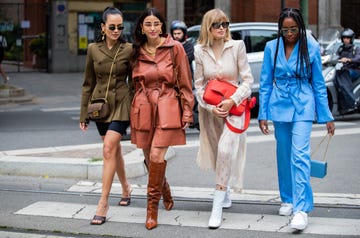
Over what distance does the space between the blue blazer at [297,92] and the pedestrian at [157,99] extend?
2.44ft

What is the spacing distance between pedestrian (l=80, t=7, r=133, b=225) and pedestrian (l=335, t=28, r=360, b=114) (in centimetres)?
761

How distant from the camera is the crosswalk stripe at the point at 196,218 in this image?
6.32 m

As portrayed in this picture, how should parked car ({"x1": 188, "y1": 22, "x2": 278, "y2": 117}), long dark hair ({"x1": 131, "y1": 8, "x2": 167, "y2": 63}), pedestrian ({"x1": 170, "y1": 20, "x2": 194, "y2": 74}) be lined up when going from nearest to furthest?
1. long dark hair ({"x1": 131, "y1": 8, "x2": 167, "y2": 63})
2. pedestrian ({"x1": 170, "y1": 20, "x2": 194, "y2": 74})
3. parked car ({"x1": 188, "y1": 22, "x2": 278, "y2": 117})

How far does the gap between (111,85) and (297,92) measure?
161 centimetres

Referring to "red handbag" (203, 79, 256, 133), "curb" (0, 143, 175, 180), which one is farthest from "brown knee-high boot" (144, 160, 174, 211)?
"curb" (0, 143, 175, 180)

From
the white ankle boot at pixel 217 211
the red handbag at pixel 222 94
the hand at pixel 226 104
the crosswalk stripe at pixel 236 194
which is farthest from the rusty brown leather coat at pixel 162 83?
the crosswalk stripe at pixel 236 194

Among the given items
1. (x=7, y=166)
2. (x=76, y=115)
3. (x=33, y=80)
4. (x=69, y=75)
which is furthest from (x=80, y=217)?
(x=69, y=75)

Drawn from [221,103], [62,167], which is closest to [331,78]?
[62,167]

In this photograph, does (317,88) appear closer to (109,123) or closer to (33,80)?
(109,123)

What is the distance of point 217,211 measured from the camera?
6414mm

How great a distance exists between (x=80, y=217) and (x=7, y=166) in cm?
230

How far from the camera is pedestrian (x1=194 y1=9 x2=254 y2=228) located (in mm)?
6488

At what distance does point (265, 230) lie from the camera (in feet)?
20.6

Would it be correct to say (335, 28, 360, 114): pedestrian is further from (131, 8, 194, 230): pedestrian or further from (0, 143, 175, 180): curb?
(131, 8, 194, 230): pedestrian
